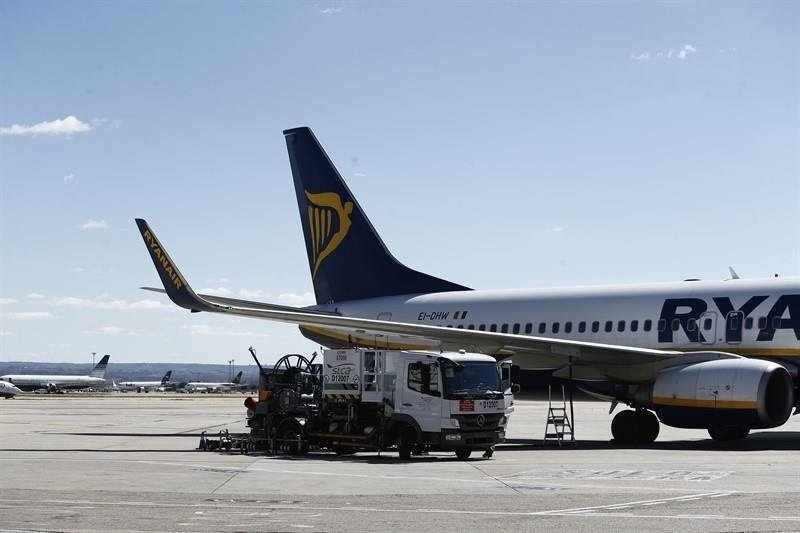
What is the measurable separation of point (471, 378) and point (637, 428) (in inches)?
304

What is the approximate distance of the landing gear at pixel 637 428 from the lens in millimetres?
28812

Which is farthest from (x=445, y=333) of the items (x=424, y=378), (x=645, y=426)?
(x=645, y=426)

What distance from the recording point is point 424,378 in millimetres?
22844

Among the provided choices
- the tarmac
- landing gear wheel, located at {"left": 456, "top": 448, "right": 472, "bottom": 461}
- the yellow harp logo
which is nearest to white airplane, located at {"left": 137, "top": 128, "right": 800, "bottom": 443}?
the tarmac

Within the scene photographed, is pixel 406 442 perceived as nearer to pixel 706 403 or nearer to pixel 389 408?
pixel 389 408

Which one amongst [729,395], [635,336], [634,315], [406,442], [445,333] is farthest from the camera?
[634,315]

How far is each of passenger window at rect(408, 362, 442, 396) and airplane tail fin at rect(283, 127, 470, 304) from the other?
524 inches

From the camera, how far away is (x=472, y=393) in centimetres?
2272

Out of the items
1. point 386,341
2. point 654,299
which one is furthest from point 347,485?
point 386,341

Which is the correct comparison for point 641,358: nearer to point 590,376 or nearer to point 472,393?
point 590,376

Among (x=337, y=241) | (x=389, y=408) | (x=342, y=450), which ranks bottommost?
(x=342, y=450)

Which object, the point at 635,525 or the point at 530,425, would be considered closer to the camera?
the point at 635,525

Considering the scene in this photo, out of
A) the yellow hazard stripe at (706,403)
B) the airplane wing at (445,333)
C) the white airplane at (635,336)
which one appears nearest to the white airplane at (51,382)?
the white airplane at (635,336)

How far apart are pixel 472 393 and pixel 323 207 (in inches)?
637
